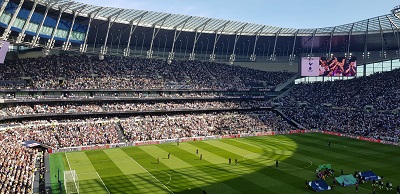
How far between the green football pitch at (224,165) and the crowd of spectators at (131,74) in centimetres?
2176

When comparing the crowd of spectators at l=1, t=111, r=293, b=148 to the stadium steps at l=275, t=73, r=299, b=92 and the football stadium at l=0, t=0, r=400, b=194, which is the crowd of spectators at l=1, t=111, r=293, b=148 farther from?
the stadium steps at l=275, t=73, r=299, b=92

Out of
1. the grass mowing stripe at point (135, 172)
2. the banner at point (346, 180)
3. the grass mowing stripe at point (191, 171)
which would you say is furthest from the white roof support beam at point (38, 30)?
the banner at point (346, 180)

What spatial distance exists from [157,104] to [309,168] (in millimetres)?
40469

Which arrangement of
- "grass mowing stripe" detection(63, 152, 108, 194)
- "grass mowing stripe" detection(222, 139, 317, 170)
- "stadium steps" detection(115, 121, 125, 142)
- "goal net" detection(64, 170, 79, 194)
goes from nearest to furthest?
"goal net" detection(64, 170, 79, 194), "grass mowing stripe" detection(63, 152, 108, 194), "grass mowing stripe" detection(222, 139, 317, 170), "stadium steps" detection(115, 121, 125, 142)

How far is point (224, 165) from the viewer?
4288 cm

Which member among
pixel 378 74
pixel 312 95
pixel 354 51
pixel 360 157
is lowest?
pixel 360 157

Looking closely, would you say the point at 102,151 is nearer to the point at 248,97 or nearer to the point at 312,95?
the point at 248,97

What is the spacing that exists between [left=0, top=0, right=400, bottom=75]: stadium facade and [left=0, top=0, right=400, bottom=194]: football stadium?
0.31 meters

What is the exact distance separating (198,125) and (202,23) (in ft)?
80.8

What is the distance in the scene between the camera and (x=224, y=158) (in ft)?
154

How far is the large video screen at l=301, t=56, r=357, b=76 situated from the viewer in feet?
251

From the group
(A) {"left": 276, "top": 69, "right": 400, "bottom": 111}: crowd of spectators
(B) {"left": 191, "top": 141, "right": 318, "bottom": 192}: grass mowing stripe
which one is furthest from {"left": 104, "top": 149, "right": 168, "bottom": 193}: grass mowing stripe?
(A) {"left": 276, "top": 69, "right": 400, "bottom": 111}: crowd of spectators

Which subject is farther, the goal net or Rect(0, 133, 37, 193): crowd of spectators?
the goal net

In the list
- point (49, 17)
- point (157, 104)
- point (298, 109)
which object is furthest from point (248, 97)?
point (49, 17)
